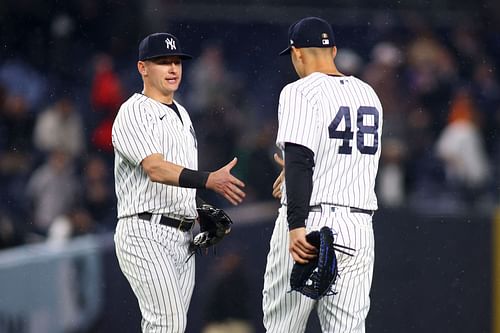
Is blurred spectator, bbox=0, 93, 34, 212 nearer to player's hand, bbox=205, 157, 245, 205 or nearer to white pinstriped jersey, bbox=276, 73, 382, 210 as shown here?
player's hand, bbox=205, 157, 245, 205

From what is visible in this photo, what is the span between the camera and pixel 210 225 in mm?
5754

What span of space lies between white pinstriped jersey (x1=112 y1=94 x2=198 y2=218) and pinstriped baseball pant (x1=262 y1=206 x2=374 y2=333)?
21.1 inches

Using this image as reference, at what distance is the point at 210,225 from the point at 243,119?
7.62 ft

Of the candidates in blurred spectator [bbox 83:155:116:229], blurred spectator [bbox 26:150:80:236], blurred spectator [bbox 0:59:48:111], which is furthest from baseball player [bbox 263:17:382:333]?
blurred spectator [bbox 26:150:80:236]

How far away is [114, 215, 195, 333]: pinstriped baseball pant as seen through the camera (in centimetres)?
537

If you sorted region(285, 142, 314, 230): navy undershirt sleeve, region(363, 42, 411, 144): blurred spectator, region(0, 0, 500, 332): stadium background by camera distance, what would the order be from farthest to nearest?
region(363, 42, 411, 144): blurred spectator
region(0, 0, 500, 332): stadium background
region(285, 142, 314, 230): navy undershirt sleeve

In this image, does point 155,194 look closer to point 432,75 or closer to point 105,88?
point 105,88

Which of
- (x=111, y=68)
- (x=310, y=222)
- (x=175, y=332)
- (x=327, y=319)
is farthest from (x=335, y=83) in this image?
(x=111, y=68)

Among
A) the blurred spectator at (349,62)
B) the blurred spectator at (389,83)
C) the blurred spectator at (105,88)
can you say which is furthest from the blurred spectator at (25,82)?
the blurred spectator at (389,83)

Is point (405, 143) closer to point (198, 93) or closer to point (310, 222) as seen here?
point (198, 93)

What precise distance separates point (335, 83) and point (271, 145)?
277 centimetres

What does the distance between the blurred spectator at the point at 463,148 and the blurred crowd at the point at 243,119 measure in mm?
10

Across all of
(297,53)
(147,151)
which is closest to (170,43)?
(147,151)

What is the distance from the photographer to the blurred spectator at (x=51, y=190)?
859 cm
